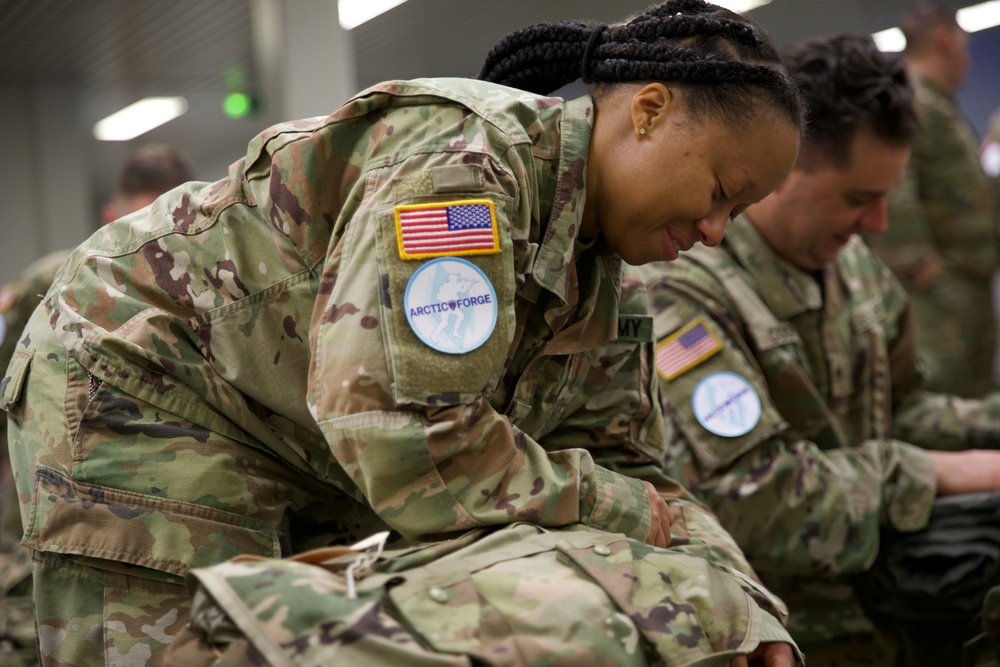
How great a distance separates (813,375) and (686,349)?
37cm

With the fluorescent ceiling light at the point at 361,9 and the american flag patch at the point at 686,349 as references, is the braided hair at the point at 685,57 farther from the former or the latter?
the fluorescent ceiling light at the point at 361,9

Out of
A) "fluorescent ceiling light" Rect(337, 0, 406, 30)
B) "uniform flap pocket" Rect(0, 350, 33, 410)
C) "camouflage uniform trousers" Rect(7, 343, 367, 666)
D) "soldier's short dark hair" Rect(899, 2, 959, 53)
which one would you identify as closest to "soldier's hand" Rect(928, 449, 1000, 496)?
"camouflage uniform trousers" Rect(7, 343, 367, 666)

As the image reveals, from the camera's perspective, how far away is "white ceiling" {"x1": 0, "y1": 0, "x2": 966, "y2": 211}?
6.29 meters

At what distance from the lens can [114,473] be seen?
1317mm

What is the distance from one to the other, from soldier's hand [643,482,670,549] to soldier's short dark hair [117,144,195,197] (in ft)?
8.34

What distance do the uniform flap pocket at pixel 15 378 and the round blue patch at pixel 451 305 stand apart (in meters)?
0.61

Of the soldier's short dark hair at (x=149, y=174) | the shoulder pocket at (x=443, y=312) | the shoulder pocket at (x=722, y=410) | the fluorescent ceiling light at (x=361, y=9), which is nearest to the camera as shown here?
the shoulder pocket at (x=443, y=312)

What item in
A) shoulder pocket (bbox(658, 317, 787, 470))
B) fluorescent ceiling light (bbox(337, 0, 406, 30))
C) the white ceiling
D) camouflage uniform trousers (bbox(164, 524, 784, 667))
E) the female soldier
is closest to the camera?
camouflage uniform trousers (bbox(164, 524, 784, 667))

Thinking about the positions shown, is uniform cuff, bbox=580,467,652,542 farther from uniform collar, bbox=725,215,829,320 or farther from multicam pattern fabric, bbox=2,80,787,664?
uniform collar, bbox=725,215,829,320

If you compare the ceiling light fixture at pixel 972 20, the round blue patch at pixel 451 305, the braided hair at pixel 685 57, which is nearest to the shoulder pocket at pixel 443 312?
the round blue patch at pixel 451 305

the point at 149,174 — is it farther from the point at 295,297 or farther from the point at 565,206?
the point at 565,206

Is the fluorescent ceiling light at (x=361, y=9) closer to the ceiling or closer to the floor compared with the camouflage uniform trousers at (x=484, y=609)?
closer to the ceiling

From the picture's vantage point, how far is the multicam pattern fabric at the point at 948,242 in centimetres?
409

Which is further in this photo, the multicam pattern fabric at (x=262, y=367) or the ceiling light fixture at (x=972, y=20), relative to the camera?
the ceiling light fixture at (x=972, y=20)
